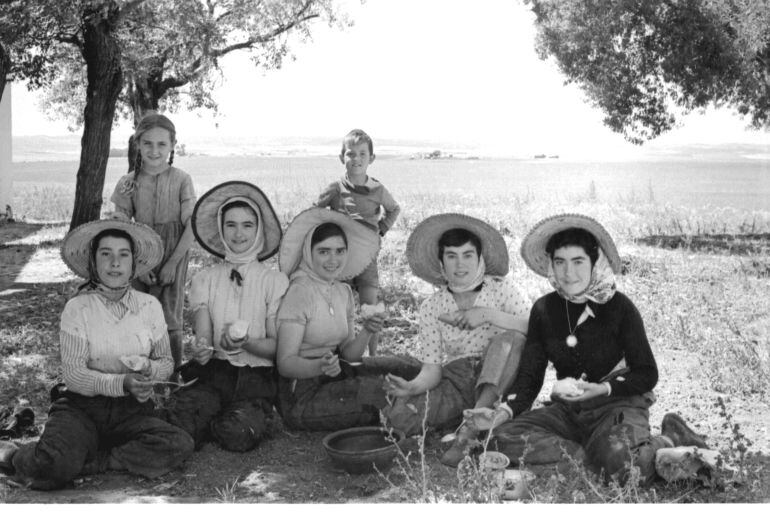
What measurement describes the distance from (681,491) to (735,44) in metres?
9.94

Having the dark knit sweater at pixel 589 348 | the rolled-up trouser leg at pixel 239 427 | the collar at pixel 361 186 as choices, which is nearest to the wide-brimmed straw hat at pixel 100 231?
the rolled-up trouser leg at pixel 239 427

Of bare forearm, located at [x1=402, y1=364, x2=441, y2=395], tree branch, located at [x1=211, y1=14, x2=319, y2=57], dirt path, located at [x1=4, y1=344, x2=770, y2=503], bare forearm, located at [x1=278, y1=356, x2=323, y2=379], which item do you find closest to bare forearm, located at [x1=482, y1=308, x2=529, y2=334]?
bare forearm, located at [x1=402, y1=364, x2=441, y2=395]

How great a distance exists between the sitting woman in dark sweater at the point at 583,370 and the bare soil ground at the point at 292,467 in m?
0.29

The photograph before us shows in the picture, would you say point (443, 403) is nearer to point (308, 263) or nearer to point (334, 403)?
point (334, 403)

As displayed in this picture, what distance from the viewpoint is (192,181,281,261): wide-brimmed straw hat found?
465 cm

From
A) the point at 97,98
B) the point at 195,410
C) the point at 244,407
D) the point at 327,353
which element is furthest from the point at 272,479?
the point at 97,98

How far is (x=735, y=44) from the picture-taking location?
38.1ft

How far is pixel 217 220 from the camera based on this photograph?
15.3 feet

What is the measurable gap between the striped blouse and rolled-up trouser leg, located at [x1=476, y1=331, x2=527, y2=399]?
162 cm

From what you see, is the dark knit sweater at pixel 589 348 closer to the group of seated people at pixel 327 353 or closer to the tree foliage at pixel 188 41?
the group of seated people at pixel 327 353

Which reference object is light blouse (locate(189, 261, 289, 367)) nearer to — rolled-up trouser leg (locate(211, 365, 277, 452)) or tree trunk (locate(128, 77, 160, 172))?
rolled-up trouser leg (locate(211, 365, 277, 452))

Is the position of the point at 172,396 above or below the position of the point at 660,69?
below
